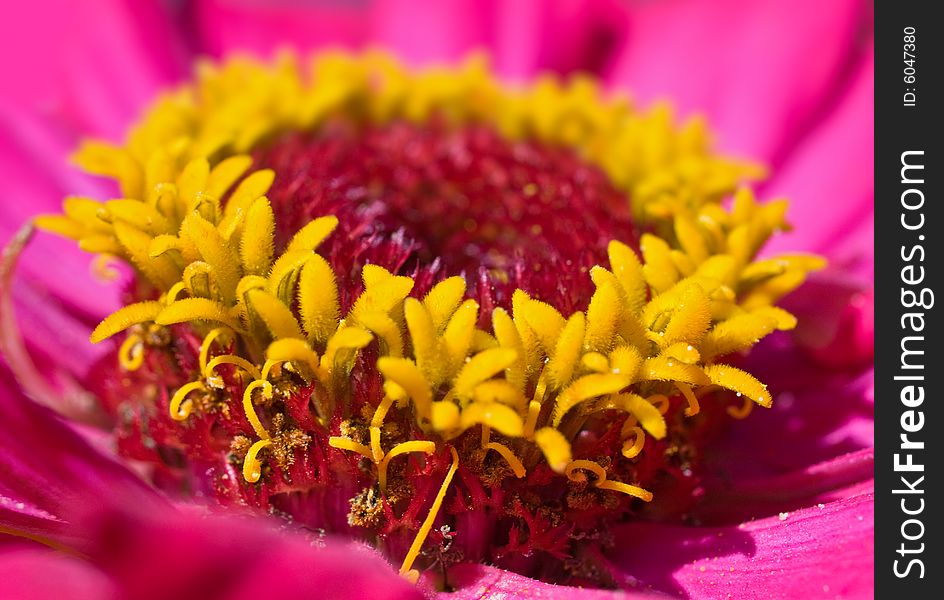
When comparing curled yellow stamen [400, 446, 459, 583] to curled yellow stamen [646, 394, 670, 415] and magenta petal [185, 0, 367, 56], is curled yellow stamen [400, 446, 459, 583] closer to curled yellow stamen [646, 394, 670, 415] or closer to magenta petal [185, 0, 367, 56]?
curled yellow stamen [646, 394, 670, 415]

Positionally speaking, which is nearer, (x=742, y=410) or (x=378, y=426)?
(x=378, y=426)

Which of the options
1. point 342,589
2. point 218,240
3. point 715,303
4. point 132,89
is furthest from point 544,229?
point 132,89

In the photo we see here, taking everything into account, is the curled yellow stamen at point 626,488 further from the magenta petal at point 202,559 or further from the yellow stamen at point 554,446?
the magenta petal at point 202,559

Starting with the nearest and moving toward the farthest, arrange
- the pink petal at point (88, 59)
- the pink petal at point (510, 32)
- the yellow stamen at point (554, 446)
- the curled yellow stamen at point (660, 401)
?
the yellow stamen at point (554, 446), the curled yellow stamen at point (660, 401), the pink petal at point (88, 59), the pink petal at point (510, 32)

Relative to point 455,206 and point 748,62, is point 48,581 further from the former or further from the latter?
point 748,62

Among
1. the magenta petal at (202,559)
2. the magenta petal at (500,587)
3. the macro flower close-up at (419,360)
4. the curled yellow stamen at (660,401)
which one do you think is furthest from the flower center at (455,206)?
the magenta petal at (202,559)

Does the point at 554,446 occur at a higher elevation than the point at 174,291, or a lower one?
lower

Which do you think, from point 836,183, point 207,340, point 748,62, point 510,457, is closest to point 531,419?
point 510,457
